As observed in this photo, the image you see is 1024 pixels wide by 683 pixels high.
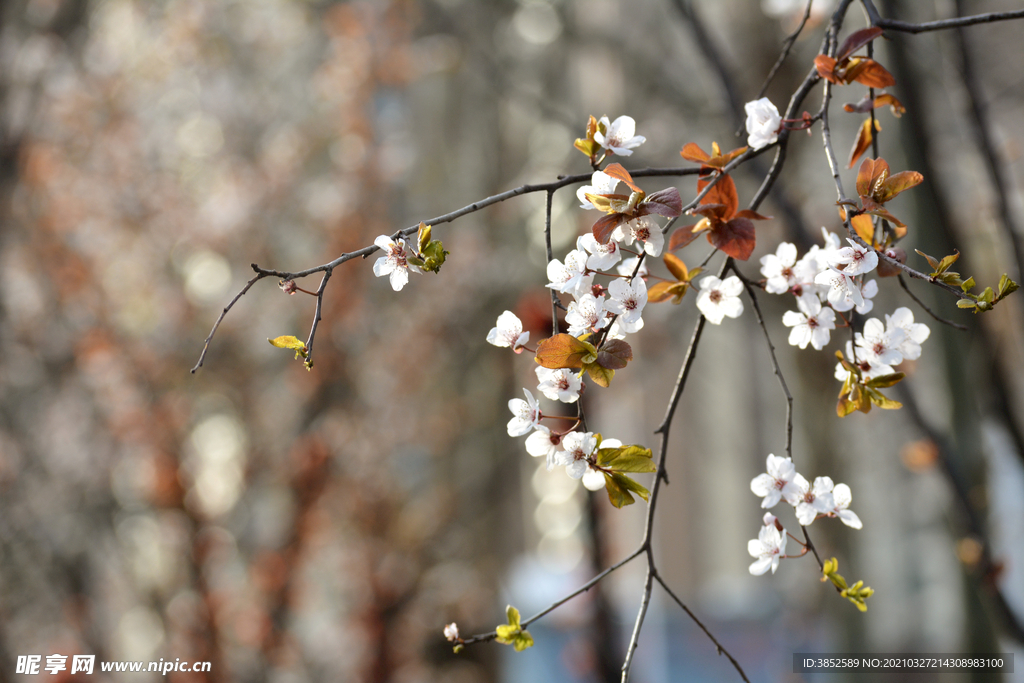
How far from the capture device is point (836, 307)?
1.97ft

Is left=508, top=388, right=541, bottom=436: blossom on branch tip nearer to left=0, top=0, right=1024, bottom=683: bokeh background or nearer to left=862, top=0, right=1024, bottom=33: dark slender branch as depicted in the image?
left=862, top=0, right=1024, bottom=33: dark slender branch

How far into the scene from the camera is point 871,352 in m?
0.64

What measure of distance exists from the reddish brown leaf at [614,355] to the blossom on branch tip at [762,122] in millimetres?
242

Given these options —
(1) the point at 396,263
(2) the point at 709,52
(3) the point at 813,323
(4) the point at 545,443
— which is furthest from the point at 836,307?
(2) the point at 709,52

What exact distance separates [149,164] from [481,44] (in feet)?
6.14

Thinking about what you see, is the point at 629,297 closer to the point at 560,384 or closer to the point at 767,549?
the point at 560,384

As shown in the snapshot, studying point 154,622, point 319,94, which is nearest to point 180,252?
point 319,94

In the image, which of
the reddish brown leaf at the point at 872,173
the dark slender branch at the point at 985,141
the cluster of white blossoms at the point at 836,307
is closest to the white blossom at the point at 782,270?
the cluster of white blossoms at the point at 836,307

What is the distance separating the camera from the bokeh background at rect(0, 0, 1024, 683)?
2237 mm

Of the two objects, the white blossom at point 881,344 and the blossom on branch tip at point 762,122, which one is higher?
the blossom on branch tip at point 762,122

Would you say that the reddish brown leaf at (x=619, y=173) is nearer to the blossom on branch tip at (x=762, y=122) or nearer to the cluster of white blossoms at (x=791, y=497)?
the blossom on branch tip at (x=762, y=122)

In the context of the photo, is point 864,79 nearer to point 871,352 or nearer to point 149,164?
point 871,352

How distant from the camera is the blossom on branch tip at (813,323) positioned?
2.17 ft

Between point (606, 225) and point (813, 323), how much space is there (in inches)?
10.5
